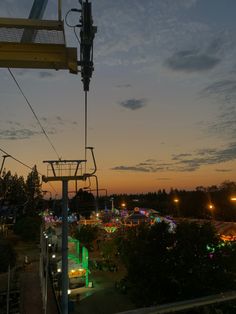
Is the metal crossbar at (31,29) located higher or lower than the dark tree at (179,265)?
higher

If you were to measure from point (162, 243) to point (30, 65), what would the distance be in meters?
13.6

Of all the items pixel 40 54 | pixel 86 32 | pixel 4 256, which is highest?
pixel 40 54

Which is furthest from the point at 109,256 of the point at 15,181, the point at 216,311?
the point at 15,181

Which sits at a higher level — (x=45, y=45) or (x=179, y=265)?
(x=45, y=45)

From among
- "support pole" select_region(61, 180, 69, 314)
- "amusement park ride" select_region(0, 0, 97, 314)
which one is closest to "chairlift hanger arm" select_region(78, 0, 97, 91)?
"amusement park ride" select_region(0, 0, 97, 314)

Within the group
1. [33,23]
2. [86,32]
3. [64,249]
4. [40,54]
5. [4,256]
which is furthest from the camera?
[4,256]

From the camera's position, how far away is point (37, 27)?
470 centimetres

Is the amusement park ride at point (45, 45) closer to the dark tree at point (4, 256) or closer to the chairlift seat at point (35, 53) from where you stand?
the chairlift seat at point (35, 53)

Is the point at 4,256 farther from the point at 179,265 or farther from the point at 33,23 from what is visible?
the point at 33,23

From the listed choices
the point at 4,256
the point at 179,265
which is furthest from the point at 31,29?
the point at 4,256

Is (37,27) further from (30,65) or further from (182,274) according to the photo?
(182,274)

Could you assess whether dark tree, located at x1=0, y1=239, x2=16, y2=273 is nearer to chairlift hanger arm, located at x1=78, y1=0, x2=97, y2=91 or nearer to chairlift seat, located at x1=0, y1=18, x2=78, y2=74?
chairlift seat, located at x1=0, y1=18, x2=78, y2=74

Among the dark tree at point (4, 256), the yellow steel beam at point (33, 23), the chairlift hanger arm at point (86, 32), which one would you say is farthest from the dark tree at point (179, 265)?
the yellow steel beam at point (33, 23)

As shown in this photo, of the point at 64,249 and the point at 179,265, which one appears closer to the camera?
the point at 64,249
